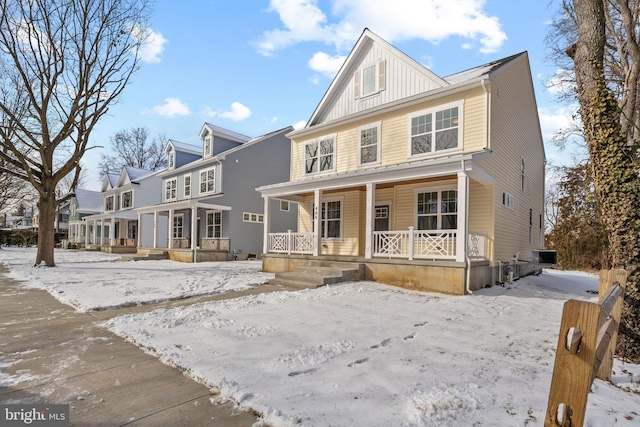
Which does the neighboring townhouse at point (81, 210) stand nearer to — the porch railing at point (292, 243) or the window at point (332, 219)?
the porch railing at point (292, 243)

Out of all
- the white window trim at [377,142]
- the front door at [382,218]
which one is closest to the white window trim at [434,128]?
the white window trim at [377,142]

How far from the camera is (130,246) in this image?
88.8ft

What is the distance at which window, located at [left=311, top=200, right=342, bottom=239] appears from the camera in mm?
13255

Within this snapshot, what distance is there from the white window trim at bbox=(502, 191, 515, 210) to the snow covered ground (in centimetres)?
439

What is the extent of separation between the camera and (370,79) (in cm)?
1278

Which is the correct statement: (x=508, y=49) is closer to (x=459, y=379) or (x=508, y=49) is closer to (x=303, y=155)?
(x=303, y=155)

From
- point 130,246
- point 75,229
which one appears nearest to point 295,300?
point 130,246

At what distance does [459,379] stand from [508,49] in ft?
46.1

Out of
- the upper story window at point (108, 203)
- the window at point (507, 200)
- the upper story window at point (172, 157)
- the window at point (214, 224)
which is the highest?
the upper story window at point (172, 157)

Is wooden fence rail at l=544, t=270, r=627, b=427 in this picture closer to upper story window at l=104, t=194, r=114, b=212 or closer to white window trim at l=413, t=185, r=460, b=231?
white window trim at l=413, t=185, r=460, b=231

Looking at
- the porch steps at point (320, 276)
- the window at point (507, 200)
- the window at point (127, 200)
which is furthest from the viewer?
the window at point (127, 200)

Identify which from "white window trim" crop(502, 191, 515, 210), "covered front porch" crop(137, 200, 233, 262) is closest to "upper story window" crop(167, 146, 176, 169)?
"covered front porch" crop(137, 200, 233, 262)

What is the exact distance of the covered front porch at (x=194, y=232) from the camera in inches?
728

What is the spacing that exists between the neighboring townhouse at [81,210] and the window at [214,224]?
21678 millimetres
